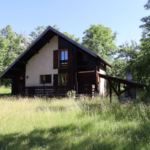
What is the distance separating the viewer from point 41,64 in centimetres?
1612

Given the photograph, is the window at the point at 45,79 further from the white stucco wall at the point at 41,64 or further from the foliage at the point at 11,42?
the foliage at the point at 11,42

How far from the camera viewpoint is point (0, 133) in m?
4.23

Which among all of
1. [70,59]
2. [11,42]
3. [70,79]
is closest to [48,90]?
[70,79]

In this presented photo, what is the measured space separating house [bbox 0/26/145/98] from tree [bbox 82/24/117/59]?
1318 centimetres

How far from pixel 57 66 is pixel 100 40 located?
16.2 metres

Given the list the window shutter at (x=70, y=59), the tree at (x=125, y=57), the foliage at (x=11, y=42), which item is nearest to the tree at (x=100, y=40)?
the tree at (x=125, y=57)

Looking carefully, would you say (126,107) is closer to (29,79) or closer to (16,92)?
(29,79)

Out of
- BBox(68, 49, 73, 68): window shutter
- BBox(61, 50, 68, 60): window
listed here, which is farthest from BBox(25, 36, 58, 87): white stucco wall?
BBox(68, 49, 73, 68): window shutter

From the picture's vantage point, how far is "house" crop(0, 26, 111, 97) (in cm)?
1432

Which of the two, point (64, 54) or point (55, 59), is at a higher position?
point (64, 54)

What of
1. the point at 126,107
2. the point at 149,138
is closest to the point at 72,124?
the point at 149,138

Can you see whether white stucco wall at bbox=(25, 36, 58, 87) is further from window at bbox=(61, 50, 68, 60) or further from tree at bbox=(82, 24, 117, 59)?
tree at bbox=(82, 24, 117, 59)

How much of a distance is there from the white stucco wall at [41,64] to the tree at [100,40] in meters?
13.2

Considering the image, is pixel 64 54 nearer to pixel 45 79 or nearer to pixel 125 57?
pixel 45 79
